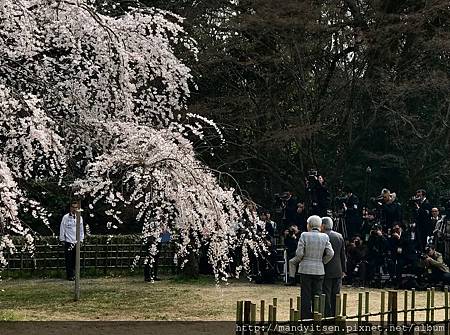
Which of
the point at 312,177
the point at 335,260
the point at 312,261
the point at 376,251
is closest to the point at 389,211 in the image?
the point at 376,251

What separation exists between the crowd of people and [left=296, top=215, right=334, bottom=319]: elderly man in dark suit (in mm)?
4468

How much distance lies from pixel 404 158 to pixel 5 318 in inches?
427

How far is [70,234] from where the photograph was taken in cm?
1450

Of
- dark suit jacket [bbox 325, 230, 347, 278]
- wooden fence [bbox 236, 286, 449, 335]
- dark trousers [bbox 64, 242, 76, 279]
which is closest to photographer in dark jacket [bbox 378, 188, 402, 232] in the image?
dark suit jacket [bbox 325, 230, 347, 278]

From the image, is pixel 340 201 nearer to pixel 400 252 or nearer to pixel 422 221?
pixel 422 221

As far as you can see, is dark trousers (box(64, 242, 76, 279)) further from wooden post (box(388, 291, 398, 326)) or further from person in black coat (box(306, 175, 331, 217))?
wooden post (box(388, 291, 398, 326))

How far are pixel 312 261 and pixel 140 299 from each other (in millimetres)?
4019

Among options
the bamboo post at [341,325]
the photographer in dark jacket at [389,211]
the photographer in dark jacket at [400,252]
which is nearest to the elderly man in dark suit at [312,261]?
the bamboo post at [341,325]

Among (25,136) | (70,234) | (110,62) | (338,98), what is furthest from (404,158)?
(25,136)

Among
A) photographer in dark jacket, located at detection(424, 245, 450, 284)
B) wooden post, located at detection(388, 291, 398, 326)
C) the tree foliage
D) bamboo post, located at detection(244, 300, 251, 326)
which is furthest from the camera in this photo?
photographer in dark jacket, located at detection(424, 245, 450, 284)

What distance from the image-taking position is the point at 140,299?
38.5ft

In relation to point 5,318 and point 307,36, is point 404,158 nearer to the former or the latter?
point 307,36

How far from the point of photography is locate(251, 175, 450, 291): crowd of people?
13430 mm

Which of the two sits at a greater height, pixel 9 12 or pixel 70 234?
pixel 9 12
